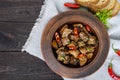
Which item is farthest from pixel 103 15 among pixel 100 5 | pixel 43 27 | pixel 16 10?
pixel 16 10

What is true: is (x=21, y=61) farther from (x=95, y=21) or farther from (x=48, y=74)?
(x=95, y=21)

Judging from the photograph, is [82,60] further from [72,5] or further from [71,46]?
[72,5]

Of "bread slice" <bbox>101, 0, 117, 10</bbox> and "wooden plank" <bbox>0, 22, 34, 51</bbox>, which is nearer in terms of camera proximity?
"bread slice" <bbox>101, 0, 117, 10</bbox>

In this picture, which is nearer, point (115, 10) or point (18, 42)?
point (115, 10)

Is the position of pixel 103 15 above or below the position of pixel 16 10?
above

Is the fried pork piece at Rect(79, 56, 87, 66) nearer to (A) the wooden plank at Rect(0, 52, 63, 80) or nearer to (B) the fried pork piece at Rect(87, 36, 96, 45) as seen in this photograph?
(B) the fried pork piece at Rect(87, 36, 96, 45)

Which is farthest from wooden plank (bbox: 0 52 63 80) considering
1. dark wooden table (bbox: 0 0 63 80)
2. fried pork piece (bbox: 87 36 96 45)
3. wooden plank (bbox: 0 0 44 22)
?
fried pork piece (bbox: 87 36 96 45)

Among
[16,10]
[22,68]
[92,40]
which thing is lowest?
[22,68]
